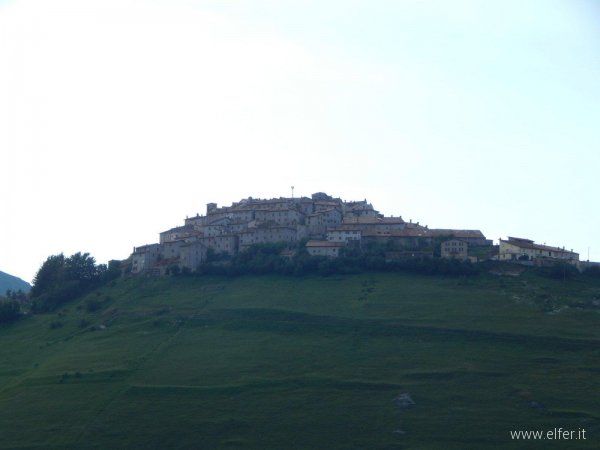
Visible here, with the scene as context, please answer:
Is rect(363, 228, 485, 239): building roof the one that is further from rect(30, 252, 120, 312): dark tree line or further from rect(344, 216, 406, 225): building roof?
rect(30, 252, 120, 312): dark tree line

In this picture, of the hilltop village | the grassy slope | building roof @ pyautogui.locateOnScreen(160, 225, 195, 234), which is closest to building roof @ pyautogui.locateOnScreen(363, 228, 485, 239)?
the hilltop village

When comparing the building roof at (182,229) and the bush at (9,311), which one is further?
the building roof at (182,229)

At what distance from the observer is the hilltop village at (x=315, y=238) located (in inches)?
4587

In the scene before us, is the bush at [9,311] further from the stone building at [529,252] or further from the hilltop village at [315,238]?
the stone building at [529,252]

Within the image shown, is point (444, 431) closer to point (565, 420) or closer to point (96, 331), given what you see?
point (565, 420)

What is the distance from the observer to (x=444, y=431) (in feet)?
230

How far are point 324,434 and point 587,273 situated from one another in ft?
176

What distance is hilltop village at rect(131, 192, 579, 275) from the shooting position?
116500 mm

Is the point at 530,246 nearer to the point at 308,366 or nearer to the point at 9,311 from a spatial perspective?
the point at 308,366

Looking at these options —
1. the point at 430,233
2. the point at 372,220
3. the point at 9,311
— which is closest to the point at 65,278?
the point at 9,311

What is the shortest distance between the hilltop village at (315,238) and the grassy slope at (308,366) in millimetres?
7168

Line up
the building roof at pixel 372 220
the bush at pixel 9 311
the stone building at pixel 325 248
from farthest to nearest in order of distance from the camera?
the building roof at pixel 372 220
the stone building at pixel 325 248
the bush at pixel 9 311

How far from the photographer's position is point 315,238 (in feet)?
412

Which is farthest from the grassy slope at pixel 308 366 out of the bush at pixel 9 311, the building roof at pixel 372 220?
the building roof at pixel 372 220
